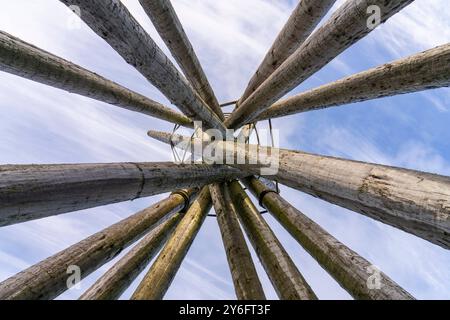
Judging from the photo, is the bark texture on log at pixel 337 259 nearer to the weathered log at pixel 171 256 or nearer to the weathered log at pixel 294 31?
the weathered log at pixel 171 256

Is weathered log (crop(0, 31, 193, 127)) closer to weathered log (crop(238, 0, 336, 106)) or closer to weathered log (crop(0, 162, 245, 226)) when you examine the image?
weathered log (crop(0, 162, 245, 226))

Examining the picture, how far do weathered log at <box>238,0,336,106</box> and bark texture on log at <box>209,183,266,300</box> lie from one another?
327cm

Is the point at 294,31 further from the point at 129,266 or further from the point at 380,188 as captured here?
the point at 129,266

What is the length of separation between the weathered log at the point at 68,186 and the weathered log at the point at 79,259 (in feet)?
5.42

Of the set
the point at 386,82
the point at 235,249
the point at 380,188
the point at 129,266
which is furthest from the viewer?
the point at 235,249

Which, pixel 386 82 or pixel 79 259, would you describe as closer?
pixel 79 259

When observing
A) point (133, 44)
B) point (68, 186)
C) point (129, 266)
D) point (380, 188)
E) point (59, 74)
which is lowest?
point (129, 266)

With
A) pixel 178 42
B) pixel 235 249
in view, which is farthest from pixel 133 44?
pixel 235 249

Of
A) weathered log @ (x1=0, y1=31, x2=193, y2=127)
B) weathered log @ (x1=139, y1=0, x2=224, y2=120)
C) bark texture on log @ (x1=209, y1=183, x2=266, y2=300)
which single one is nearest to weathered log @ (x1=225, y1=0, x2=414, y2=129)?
weathered log @ (x1=139, y1=0, x2=224, y2=120)

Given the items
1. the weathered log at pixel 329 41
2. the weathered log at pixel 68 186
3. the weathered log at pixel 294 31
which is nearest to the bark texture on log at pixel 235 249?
the weathered log at pixel 68 186

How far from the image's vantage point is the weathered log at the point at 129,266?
5.79 m

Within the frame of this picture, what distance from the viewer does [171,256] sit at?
6.74 m

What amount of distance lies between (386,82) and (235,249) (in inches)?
169
